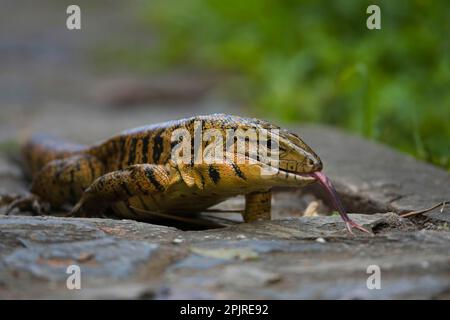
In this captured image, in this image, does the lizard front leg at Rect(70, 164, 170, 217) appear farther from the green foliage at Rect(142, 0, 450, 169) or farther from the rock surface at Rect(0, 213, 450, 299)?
the green foliage at Rect(142, 0, 450, 169)

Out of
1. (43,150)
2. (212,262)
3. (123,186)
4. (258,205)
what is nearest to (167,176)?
(123,186)

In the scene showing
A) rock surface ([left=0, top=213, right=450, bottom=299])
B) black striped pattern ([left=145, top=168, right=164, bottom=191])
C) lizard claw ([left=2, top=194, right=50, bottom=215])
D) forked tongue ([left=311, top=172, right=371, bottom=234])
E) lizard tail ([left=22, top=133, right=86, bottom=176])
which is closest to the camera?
rock surface ([left=0, top=213, right=450, bottom=299])

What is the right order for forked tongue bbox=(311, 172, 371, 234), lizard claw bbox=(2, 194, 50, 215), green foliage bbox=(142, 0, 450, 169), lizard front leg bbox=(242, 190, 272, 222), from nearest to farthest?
1. forked tongue bbox=(311, 172, 371, 234)
2. lizard front leg bbox=(242, 190, 272, 222)
3. lizard claw bbox=(2, 194, 50, 215)
4. green foliage bbox=(142, 0, 450, 169)

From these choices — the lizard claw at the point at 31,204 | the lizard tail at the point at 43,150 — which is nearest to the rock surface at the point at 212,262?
the lizard claw at the point at 31,204

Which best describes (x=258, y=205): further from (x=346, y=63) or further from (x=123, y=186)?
(x=346, y=63)

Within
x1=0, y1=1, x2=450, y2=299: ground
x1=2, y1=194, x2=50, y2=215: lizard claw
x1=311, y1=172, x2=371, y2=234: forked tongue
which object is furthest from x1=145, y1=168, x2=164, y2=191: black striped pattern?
x1=2, y1=194, x2=50, y2=215: lizard claw

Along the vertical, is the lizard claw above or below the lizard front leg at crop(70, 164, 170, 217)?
below

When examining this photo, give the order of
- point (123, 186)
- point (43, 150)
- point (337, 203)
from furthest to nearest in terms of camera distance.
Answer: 1. point (43, 150)
2. point (123, 186)
3. point (337, 203)
